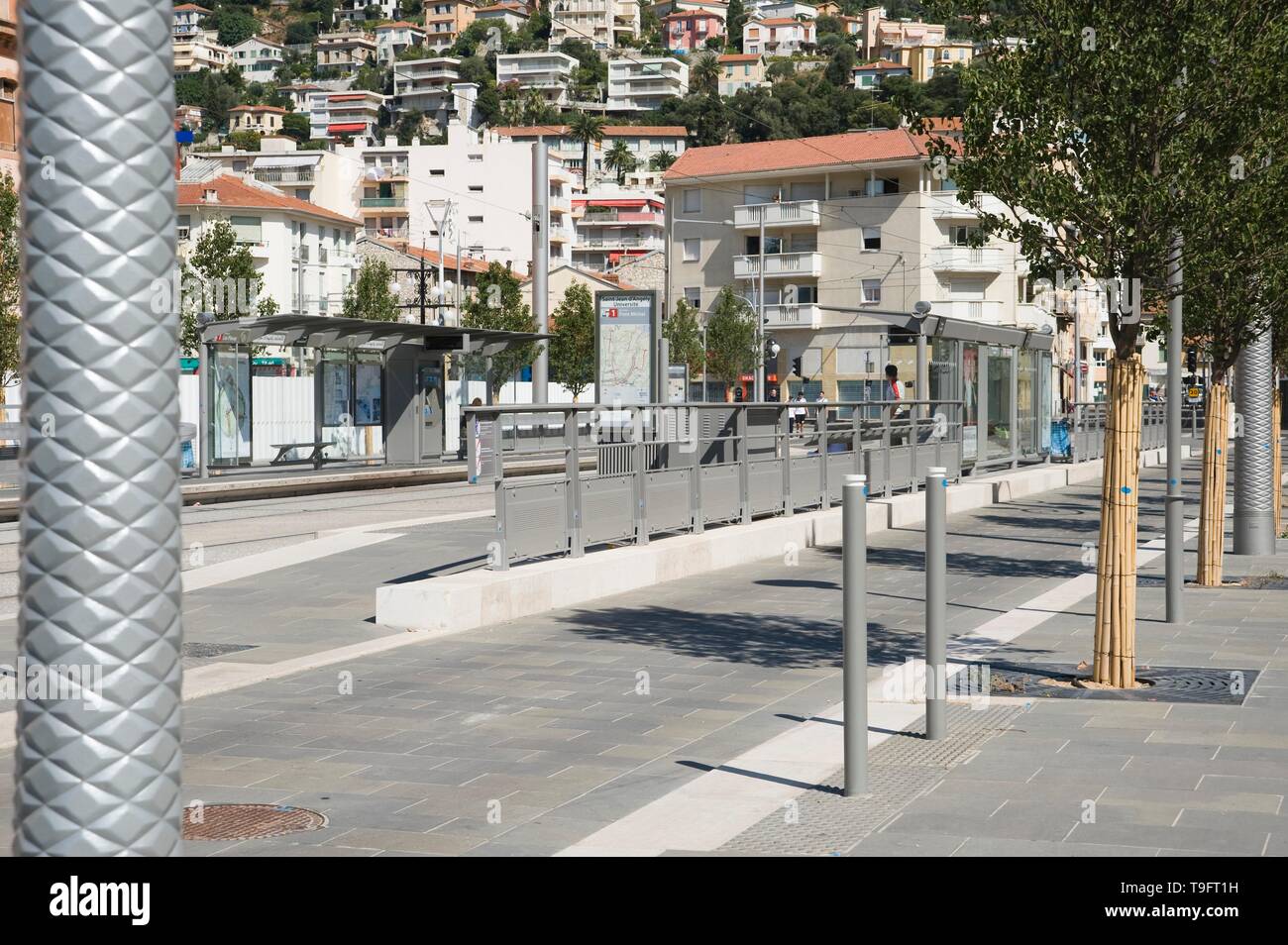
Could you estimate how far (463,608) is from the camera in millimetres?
10625

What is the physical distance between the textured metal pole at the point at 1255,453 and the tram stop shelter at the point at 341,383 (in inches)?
537

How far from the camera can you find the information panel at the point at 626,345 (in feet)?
60.6

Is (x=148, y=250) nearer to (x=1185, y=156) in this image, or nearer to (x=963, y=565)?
(x=1185, y=156)

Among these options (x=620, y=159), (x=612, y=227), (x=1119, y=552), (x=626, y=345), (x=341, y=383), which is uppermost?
(x=620, y=159)

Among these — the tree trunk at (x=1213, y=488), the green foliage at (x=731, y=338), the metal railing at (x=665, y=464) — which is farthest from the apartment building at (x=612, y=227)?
the tree trunk at (x=1213, y=488)

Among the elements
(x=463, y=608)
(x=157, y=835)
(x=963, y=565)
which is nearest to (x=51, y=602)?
(x=157, y=835)

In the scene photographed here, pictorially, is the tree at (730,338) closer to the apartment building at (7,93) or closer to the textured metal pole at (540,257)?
the apartment building at (7,93)

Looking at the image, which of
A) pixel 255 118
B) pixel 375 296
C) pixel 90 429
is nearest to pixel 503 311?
pixel 375 296

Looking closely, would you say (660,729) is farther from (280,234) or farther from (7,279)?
(280,234)

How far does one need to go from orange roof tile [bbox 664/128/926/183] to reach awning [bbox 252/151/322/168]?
1652 inches

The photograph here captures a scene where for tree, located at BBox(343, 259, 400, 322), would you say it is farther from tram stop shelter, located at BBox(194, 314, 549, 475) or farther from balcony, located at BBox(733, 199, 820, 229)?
tram stop shelter, located at BBox(194, 314, 549, 475)

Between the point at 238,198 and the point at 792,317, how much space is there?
34511mm

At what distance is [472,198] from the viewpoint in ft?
381
